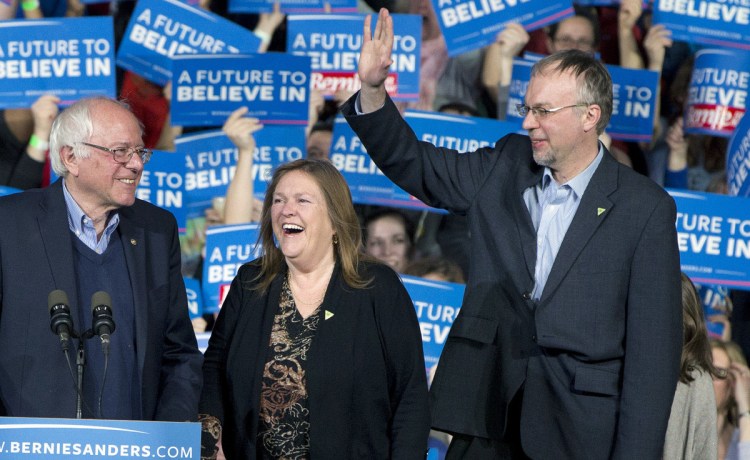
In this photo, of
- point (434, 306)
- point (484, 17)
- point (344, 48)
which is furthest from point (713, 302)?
point (344, 48)

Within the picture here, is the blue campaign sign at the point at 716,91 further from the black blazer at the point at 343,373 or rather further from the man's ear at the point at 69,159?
the man's ear at the point at 69,159

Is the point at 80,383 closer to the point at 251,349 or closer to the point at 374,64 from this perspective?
the point at 251,349

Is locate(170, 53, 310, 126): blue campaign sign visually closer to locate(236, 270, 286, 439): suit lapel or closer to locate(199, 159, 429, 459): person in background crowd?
locate(199, 159, 429, 459): person in background crowd

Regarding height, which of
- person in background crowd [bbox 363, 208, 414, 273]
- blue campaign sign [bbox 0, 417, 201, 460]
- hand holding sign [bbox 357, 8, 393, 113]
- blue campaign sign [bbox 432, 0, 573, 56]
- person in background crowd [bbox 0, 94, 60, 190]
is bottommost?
blue campaign sign [bbox 0, 417, 201, 460]

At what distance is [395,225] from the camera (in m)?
5.78

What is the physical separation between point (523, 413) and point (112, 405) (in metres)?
1.19

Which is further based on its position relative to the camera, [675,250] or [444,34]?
[444,34]

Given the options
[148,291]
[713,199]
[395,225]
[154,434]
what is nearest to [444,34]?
[395,225]

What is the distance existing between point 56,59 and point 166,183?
834 millimetres

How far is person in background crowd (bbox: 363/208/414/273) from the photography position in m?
5.77

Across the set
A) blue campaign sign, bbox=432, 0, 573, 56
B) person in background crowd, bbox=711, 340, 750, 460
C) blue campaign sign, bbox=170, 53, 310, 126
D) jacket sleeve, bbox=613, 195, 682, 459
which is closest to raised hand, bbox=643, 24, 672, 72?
blue campaign sign, bbox=432, 0, 573, 56

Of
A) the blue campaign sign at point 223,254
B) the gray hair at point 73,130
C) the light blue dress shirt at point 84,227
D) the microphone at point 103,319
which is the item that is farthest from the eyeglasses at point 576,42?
the microphone at point 103,319

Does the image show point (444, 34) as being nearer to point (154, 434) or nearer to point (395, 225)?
point (395, 225)

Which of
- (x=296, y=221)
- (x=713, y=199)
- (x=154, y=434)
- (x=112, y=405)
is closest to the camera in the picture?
(x=154, y=434)
